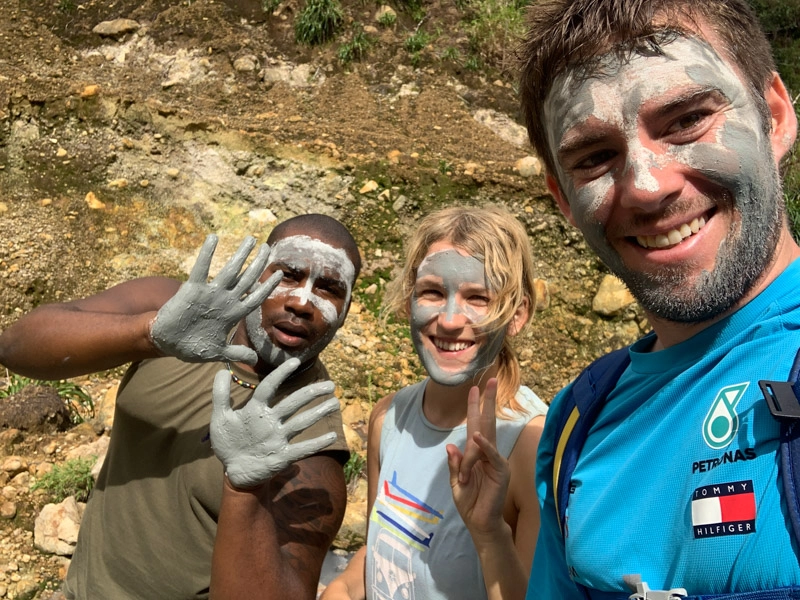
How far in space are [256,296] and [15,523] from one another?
11.0 feet

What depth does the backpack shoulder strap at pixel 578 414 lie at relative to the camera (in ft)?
4.47

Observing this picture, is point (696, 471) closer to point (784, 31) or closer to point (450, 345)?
point (450, 345)

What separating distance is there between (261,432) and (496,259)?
0.98 metres

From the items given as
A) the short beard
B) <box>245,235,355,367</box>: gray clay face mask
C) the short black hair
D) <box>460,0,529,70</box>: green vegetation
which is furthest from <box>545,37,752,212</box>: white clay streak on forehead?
<box>460,0,529,70</box>: green vegetation

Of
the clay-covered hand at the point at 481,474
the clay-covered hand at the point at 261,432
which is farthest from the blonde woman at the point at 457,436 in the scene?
the clay-covered hand at the point at 261,432

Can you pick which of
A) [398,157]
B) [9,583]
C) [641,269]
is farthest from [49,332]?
[398,157]

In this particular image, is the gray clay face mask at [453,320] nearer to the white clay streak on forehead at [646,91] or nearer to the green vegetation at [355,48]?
the white clay streak on forehead at [646,91]

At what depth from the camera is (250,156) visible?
7.18 m

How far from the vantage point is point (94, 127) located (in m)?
7.46

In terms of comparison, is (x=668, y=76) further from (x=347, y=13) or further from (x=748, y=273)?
(x=347, y=13)

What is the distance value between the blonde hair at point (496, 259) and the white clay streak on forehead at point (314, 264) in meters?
0.25

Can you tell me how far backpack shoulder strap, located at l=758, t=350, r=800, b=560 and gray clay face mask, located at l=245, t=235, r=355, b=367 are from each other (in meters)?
1.73

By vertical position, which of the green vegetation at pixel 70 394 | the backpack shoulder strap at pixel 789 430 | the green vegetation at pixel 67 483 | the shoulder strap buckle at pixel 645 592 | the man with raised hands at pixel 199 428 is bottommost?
the green vegetation at pixel 70 394

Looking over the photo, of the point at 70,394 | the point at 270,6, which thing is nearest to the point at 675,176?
the point at 70,394
